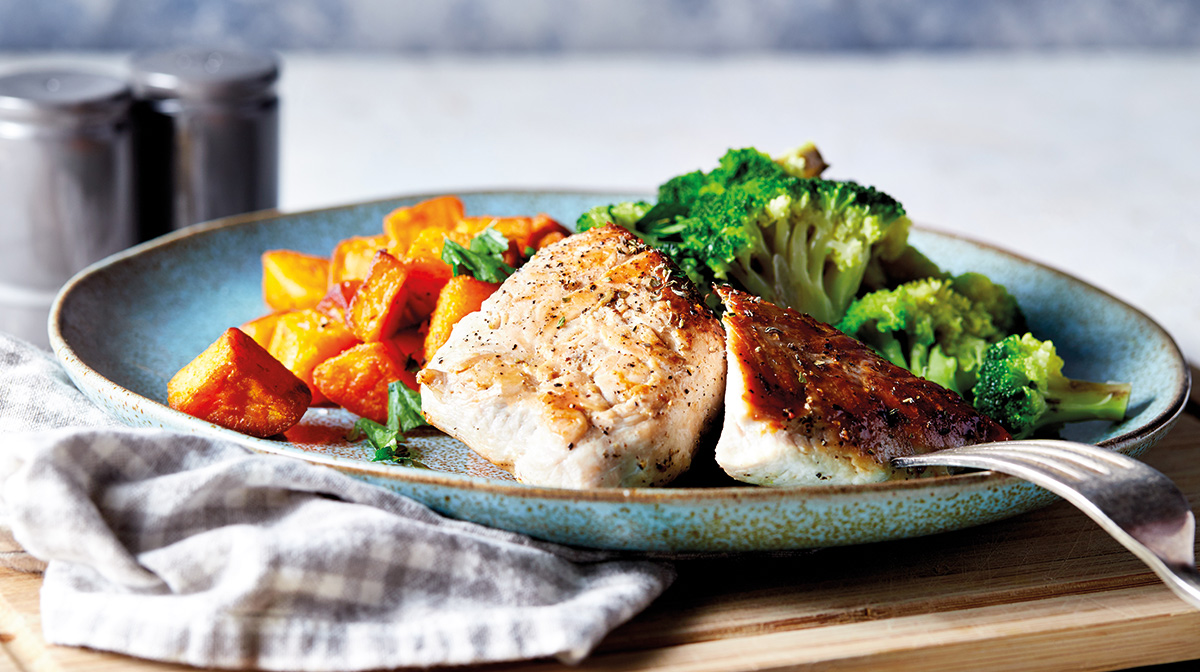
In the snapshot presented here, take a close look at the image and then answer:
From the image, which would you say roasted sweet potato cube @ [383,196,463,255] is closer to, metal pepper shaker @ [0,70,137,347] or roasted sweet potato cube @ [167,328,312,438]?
roasted sweet potato cube @ [167,328,312,438]

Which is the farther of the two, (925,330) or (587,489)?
(925,330)

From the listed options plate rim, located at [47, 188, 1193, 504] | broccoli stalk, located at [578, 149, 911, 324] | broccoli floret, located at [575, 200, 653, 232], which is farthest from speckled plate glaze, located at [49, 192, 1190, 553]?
broccoli floret, located at [575, 200, 653, 232]

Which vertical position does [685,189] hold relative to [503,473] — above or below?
above

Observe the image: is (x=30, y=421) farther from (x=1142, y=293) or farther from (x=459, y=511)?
(x=1142, y=293)

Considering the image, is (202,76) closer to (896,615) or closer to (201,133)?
(201,133)

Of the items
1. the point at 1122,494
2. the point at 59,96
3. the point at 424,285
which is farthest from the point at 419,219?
the point at 1122,494

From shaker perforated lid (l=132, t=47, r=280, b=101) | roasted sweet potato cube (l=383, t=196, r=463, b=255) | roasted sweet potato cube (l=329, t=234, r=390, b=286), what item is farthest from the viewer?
shaker perforated lid (l=132, t=47, r=280, b=101)
